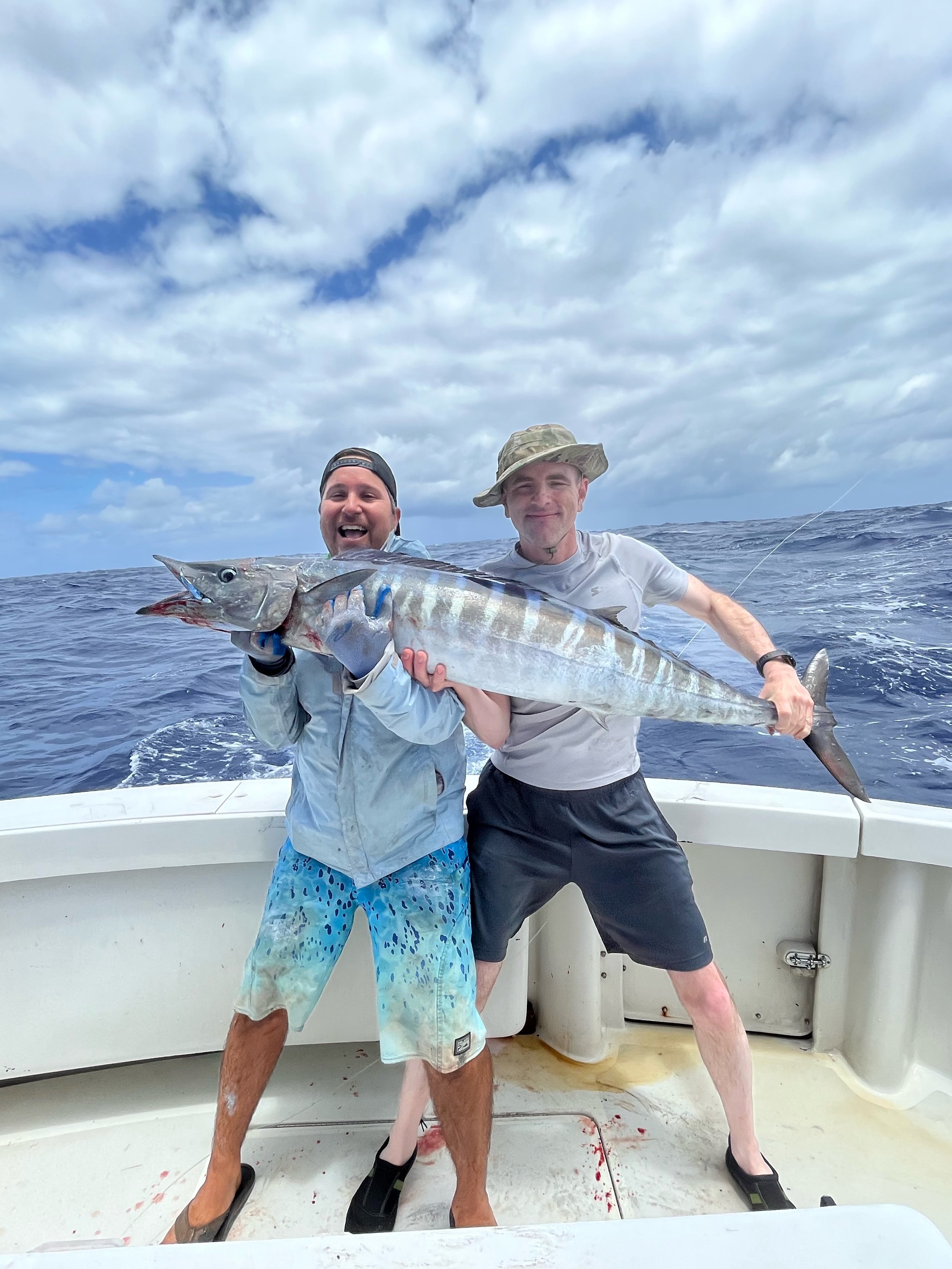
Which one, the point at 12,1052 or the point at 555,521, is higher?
the point at 555,521

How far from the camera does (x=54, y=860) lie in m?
2.26

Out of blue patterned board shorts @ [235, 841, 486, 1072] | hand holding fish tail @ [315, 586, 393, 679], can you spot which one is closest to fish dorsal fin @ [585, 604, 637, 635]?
hand holding fish tail @ [315, 586, 393, 679]

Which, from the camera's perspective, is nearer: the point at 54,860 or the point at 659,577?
the point at 54,860

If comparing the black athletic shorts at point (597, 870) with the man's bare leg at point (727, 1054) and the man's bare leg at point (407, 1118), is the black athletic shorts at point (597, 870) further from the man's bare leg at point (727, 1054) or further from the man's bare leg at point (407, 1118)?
the man's bare leg at point (407, 1118)

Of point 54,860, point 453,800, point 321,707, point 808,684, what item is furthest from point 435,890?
point 808,684

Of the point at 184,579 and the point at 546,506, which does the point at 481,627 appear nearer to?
the point at 546,506

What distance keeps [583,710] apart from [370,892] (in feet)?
→ 2.89

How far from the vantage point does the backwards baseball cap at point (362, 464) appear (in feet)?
7.86

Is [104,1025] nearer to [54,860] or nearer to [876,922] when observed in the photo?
[54,860]

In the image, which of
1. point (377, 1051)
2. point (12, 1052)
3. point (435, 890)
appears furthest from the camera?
point (377, 1051)

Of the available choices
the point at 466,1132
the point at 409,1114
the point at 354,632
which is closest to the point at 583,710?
the point at 354,632

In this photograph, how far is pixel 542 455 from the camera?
220cm

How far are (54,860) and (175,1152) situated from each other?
1.04m

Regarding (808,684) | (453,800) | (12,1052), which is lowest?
(12,1052)
